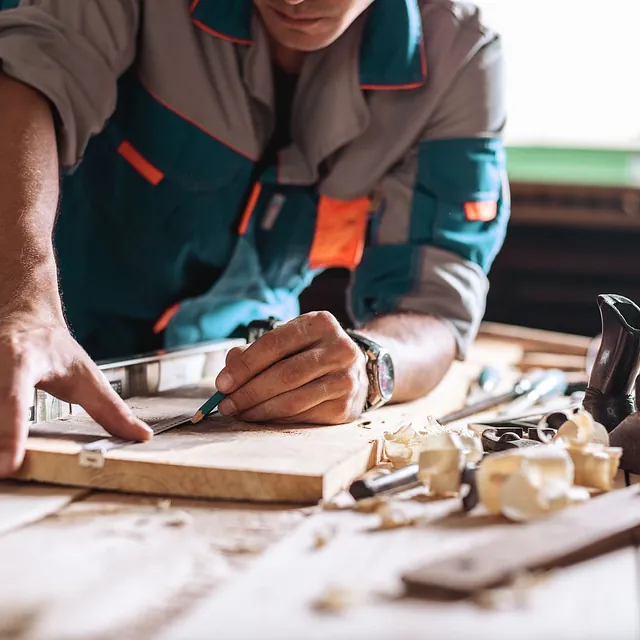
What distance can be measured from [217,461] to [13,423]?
7.9 inches

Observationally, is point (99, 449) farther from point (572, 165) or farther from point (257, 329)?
point (572, 165)

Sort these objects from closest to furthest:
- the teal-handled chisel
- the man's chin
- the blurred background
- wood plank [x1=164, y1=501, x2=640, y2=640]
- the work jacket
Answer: wood plank [x1=164, y1=501, x2=640, y2=640]
the teal-handled chisel
the man's chin
the work jacket
the blurred background

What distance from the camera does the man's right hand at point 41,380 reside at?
82 cm

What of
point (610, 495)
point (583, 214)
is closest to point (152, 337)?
point (610, 495)

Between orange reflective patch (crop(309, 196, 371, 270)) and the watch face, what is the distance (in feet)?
1.60

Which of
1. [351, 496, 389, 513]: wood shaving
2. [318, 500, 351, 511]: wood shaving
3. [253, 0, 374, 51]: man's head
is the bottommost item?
[318, 500, 351, 511]: wood shaving

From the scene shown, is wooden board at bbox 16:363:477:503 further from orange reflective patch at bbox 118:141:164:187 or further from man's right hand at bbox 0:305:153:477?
orange reflective patch at bbox 118:141:164:187

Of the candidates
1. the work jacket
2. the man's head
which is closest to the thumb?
the work jacket

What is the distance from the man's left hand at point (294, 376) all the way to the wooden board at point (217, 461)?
32 millimetres

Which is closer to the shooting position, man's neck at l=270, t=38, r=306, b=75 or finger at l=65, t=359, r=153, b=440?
finger at l=65, t=359, r=153, b=440

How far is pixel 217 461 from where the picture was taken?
0.81 metres

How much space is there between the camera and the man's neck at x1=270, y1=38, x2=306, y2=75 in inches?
58.6

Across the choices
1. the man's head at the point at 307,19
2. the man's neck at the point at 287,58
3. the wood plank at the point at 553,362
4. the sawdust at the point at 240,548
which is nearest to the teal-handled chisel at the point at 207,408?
the sawdust at the point at 240,548

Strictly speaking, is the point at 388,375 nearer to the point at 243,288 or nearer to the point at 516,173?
the point at 243,288
